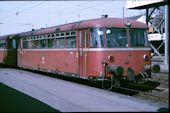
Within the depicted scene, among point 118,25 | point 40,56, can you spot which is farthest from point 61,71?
point 118,25

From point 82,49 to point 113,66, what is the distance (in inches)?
70.2

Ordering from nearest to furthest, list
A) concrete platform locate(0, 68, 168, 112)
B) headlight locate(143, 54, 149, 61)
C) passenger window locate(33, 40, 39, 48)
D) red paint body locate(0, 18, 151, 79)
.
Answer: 1. concrete platform locate(0, 68, 168, 112)
2. red paint body locate(0, 18, 151, 79)
3. headlight locate(143, 54, 149, 61)
4. passenger window locate(33, 40, 39, 48)

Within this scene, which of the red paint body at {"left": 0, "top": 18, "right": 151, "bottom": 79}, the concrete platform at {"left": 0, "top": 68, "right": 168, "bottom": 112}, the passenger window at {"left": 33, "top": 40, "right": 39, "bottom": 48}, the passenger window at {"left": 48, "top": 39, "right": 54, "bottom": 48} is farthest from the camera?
the passenger window at {"left": 33, "top": 40, "right": 39, "bottom": 48}

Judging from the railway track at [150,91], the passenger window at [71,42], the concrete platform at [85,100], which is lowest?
the railway track at [150,91]

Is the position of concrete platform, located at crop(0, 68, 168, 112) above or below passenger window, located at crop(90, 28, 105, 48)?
below

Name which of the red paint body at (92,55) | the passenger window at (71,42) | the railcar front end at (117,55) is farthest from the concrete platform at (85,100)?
the passenger window at (71,42)

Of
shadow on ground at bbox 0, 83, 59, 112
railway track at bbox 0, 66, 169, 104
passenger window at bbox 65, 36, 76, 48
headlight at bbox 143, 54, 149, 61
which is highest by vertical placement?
passenger window at bbox 65, 36, 76, 48

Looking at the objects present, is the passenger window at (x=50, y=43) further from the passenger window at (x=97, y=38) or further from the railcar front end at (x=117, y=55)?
the passenger window at (x=97, y=38)

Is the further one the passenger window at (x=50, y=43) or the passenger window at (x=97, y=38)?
the passenger window at (x=50, y=43)

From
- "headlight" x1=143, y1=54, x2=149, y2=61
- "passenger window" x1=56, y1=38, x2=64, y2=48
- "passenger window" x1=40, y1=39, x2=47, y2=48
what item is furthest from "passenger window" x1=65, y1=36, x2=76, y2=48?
"headlight" x1=143, y1=54, x2=149, y2=61

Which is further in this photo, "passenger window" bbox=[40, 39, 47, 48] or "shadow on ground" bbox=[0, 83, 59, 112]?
"passenger window" bbox=[40, 39, 47, 48]

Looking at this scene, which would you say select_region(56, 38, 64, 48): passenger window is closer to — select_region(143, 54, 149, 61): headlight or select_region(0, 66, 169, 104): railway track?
select_region(0, 66, 169, 104): railway track

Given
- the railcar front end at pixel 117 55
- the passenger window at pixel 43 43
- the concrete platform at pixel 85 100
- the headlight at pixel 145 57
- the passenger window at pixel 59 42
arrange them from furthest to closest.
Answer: the passenger window at pixel 43 43, the passenger window at pixel 59 42, the headlight at pixel 145 57, the railcar front end at pixel 117 55, the concrete platform at pixel 85 100

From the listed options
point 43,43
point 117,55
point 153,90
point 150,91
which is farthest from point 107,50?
point 43,43
